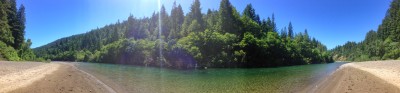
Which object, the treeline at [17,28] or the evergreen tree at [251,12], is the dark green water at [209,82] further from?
the evergreen tree at [251,12]

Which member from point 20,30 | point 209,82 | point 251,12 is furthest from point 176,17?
point 209,82

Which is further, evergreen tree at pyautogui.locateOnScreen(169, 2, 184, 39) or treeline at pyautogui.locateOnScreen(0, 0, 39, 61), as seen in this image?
evergreen tree at pyautogui.locateOnScreen(169, 2, 184, 39)

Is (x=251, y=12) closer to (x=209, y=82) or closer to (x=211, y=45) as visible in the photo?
(x=211, y=45)

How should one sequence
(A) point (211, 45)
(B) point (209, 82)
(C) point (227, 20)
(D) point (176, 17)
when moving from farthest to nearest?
(D) point (176, 17) < (C) point (227, 20) < (A) point (211, 45) < (B) point (209, 82)

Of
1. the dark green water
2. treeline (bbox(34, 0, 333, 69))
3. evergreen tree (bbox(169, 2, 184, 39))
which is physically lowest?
the dark green water

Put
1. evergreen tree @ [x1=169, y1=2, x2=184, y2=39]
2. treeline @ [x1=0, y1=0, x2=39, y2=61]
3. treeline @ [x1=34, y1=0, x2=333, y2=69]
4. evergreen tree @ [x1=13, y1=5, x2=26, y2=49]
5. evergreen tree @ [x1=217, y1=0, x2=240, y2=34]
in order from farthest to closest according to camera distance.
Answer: evergreen tree @ [x1=169, y1=2, x2=184, y2=39] < evergreen tree @ [x1=217, y1=0, x2=240, y2=34] < evergreen tree @ [x1=13, y1=5, x2=26, y2=49] < treeline @ [x1=34, y1=0, x2=333, y2=69] < treeline @ [x1=0, y1=0, x2=39, y2=61]

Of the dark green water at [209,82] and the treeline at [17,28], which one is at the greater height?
the treeline at [17,28]

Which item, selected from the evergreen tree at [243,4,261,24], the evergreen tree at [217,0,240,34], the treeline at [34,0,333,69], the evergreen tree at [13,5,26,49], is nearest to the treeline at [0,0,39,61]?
the evergreen tree at [13,5,26,49]

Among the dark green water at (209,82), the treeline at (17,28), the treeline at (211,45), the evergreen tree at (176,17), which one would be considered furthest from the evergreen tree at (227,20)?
the dark green water at (209,82)

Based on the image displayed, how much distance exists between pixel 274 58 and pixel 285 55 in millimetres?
10168

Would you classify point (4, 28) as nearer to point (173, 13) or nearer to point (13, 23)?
point (13, 23)

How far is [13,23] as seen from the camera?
310 feet

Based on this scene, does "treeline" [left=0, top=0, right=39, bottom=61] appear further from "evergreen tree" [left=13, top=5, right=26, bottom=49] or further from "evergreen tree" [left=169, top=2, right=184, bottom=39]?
"evergreen tree" [left=169, top=2, right=184, bottom=39]

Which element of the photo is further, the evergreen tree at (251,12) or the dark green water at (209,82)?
the evergreen tree at (251,12)
